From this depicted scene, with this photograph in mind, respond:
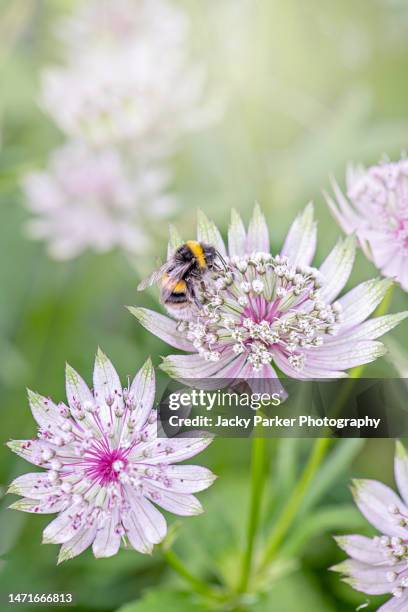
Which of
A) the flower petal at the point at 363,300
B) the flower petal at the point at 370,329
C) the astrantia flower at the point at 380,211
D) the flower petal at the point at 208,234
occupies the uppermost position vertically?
the astrantia flower at the point at 380,211

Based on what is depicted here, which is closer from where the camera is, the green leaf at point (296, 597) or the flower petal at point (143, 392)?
the flower petal at point (143, 392)

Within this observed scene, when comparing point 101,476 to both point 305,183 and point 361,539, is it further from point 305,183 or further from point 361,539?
point 305,183

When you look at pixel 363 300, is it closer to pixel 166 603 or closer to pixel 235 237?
pixel 235 237

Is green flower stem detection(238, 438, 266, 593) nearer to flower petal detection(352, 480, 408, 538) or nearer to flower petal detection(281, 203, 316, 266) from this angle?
flower petal detection(352, 480, 408, 538)

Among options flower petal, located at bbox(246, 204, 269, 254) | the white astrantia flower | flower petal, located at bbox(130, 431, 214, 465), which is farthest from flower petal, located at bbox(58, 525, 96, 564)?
the white astrantia flower

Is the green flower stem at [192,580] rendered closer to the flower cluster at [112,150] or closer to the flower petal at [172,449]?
the flower petal at [172,449]

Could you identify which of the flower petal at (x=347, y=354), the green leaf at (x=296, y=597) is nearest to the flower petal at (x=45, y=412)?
the flower petal at (x=347, y=354)

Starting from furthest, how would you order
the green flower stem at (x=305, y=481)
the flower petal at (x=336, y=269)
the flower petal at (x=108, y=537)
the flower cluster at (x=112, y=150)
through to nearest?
the flower cluster at (x=112, y=150), the green flower stem at (x=305, y=481), the flower petal at (x=336, y=269), the flower petal at (x=108, y=537)

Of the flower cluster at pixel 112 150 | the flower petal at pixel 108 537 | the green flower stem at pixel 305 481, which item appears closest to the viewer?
the flower petal at pixel 108 537
